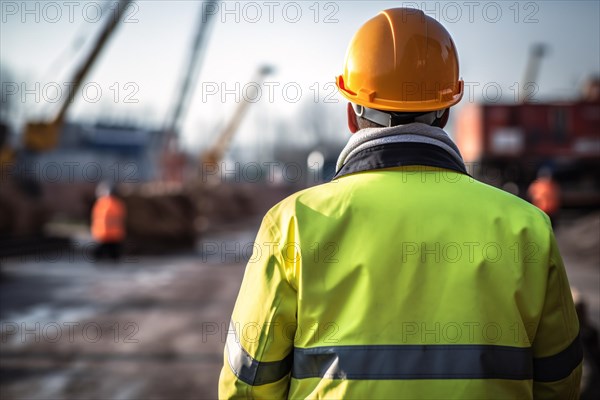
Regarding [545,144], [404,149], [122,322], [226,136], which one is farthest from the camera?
[226,136]

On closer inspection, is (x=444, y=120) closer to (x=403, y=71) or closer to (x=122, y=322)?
(x=403, y=71)

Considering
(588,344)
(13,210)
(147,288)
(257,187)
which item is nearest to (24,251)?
(13,210)

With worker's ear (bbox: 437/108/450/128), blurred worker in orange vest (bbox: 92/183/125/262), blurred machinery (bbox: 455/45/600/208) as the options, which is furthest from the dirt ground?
blurred machinery (bbox: 455/45/600/208)

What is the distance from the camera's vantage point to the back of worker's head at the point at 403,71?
1666 mm

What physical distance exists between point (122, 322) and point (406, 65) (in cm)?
623

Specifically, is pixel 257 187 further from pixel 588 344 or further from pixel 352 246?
pixel 352 246

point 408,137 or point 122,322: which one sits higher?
point 408,137

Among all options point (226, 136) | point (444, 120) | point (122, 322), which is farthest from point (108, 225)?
point (226, 136)

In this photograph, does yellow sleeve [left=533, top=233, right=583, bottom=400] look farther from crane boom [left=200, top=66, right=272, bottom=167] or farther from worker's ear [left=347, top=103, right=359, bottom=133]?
crane boom [left=200, top=66, right=272, bottom=167]

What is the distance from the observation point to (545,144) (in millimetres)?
19000

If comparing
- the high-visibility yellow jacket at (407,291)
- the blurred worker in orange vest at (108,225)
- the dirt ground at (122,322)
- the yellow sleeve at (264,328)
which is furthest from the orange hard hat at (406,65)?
the blurred worker in orange vest at (108,225)

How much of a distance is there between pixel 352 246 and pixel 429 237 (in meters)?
0.20

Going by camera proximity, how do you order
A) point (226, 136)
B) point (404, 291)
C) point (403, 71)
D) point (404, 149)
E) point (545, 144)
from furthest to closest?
point (226, 136)
point (545, 144)
point (403, 71)
point (404, 149)
point (404, 291)

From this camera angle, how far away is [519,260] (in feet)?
4.72
